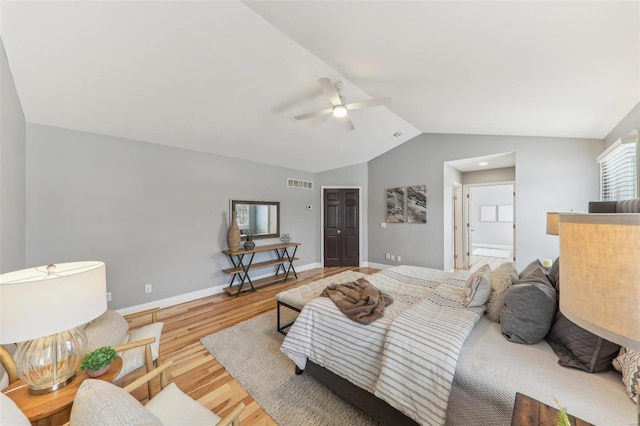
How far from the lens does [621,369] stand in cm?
111

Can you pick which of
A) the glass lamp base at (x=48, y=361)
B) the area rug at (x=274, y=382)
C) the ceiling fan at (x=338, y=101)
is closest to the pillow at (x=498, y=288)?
the area rug at (x=274, y=382)

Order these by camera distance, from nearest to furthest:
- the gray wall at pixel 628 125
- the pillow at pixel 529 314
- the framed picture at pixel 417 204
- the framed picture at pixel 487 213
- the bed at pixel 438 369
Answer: the bed at pixel 438 369 → the pillow at pixel 529 314 → the gray wall at pixel 628 125 → the framed picture at pixel 417 204 → the framed picture at pixel 487 213

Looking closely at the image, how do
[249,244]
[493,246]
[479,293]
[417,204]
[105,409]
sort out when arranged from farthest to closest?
1. [493,246]
2. [417,204]
3. [249,244]
4. [479,293]
5. [105,409]

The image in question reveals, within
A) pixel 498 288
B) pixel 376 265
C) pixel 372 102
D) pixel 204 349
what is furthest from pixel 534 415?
pixel 376 265

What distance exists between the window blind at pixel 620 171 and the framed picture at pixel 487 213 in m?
5.86

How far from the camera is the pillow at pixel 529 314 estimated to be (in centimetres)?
142

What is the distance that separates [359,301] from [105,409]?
1555 millimetres

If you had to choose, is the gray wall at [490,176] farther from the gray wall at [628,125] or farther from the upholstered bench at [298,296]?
the upholstered bench at [298,296]

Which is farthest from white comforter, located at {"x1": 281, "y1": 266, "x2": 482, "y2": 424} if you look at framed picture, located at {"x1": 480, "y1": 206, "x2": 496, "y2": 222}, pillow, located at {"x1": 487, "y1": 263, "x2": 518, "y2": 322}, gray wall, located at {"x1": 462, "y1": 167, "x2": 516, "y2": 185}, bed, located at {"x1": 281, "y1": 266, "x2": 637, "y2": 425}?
framed picture, located at {"x1": 480, "y1": 206, "x2": 496, "y2": 222}

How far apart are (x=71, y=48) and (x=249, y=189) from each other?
9.45 feet

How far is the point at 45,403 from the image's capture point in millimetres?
1077

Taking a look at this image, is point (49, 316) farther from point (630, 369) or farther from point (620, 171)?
point (620, 171)

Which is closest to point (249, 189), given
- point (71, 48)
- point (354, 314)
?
point (71, 48)

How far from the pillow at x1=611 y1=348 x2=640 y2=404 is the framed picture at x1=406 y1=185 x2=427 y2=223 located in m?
4.02
